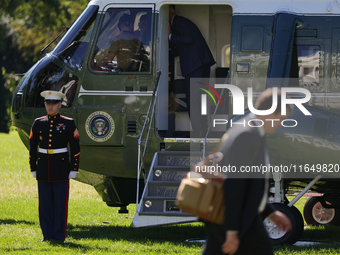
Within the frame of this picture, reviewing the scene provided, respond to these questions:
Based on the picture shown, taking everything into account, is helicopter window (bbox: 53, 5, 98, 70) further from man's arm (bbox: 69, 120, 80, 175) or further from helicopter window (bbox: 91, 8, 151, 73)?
man's arm (bbox: 69, 120, 80, 175)

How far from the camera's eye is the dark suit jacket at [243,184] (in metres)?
3.52

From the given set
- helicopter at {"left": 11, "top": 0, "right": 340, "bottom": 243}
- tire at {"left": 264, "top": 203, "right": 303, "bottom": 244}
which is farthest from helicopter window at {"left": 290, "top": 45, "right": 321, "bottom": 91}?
tire at {"left": 264, "top": 203, "right": 303, "bottom": 244}

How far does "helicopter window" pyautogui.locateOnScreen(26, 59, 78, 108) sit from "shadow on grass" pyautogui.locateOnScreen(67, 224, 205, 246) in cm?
178

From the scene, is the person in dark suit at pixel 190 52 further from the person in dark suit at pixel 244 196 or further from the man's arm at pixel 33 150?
the person in dark suit at pixel 244 196

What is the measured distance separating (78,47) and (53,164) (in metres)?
1.86

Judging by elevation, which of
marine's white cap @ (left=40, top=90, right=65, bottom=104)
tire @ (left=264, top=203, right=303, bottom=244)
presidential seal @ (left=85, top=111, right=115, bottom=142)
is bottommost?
tire @ (left=264, top=203, right=303, bottom=244)

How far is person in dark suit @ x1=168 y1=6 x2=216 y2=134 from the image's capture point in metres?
7.82

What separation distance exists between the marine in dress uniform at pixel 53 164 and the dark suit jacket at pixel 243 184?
360 centimetres

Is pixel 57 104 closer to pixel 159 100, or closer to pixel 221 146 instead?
pixel 159 100

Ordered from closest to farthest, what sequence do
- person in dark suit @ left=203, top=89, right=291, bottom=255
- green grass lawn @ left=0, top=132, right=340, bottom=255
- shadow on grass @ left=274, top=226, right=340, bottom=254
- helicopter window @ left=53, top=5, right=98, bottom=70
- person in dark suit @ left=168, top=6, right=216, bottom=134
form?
person in dark suit @ left=203, top=89, right=291, bottom=255 < green grass lawn @ left=0, top=132, right=340, bottom=255 < shadow on grass @ left=274, top=226, right=340, bottom=254 < helicopter window @ left=53, top=5, right=98, bottom=70 < person in dark suit @ left=168, top=6, right=216, bottom=134

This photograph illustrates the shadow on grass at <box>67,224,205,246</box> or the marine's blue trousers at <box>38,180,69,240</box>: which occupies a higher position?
the marine's blue trousers at <box>38,180,69,240</box>

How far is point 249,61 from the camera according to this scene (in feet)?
24.0

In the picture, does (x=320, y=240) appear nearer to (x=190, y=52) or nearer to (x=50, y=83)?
(x=190, y=52)

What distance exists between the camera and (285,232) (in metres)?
6.80
